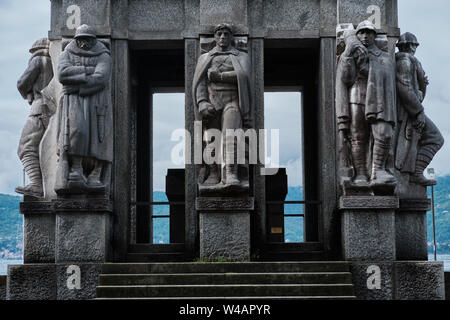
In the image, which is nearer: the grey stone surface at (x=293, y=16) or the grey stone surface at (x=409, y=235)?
the grey stone surface at (x=409, y=235)

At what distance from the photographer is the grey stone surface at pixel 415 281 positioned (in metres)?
12.9

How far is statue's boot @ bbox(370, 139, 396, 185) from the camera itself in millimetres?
13094

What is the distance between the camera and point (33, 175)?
550 inches

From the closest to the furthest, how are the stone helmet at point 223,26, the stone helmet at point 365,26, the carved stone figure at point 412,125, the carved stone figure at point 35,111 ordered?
the stone helmet at point 365,26 → the stone helmet at point 223,26 → the carved stone figure at point 412,125 → the carved stone figure at point 35,111

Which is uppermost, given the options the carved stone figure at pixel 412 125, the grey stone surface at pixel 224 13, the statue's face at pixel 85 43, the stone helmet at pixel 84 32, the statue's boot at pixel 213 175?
the grey stone surface at pixel 224 13

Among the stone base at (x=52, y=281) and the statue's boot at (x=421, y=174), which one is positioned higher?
the statue's boot at (x=421, y=174)

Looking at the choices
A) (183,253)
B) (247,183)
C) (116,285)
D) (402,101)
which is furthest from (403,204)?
(116,285)

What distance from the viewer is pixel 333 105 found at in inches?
546

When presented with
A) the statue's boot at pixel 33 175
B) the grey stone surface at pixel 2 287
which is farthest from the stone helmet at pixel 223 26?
the grey stone surface at pixel 2 287

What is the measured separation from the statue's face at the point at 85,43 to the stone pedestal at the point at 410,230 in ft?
19.0

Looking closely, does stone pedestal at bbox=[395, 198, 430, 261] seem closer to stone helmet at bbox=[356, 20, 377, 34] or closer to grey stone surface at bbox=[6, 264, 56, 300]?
stone helmet at bbox=[356, 20, 377, 34]

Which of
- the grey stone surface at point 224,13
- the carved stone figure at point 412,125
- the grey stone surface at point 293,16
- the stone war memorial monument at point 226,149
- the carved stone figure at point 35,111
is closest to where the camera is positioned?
the stone war memorial monument at point 226,149

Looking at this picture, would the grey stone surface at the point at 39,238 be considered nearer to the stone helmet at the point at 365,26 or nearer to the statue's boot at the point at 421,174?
the stone helmet at the point at 365,26

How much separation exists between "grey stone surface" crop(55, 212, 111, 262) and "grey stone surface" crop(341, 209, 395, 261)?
3989mm
